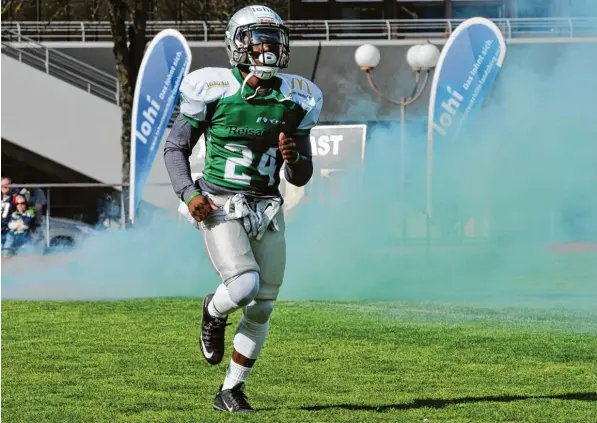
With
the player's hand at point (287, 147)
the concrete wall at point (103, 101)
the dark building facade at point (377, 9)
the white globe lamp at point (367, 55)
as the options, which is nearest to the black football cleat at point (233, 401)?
the player's hand at point (287, 147)

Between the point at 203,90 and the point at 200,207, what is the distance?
2.22ft

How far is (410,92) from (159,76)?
10.4 m

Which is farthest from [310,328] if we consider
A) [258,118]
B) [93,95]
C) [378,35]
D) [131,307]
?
[378,35]

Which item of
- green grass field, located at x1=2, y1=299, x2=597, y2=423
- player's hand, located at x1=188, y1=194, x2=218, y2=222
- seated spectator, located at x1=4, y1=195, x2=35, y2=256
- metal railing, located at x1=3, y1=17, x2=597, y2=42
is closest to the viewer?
player's hand, located at x1=188, y1=194, x2=218, y2=222

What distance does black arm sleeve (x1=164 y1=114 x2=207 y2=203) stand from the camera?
7.03 meters

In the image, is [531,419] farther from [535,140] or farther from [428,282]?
[535,140]

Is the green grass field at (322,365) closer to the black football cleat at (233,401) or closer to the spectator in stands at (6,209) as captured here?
the black football cleat at (233,401)

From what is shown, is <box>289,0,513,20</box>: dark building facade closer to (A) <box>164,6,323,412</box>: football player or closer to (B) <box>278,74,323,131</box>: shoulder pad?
(B) <box>278,74,323,131</box>: shoulder pad

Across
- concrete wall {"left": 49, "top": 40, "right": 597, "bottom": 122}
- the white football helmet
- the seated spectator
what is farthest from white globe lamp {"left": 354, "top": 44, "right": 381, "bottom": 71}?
the white football helmet

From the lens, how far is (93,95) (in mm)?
27062

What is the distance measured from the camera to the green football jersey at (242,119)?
6.95 meters

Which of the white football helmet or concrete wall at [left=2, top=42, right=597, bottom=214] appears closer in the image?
the white football helmet

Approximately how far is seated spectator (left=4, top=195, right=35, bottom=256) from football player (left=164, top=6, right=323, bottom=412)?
12.3 meters

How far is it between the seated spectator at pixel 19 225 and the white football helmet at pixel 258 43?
41.1 feet
